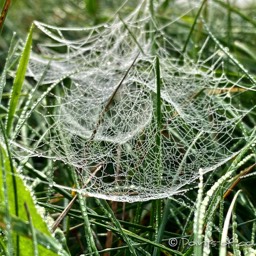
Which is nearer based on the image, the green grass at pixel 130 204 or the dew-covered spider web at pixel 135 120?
the green grass at pixel 130 204

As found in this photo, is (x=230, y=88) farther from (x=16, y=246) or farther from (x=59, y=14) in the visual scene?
(x=59, y=14)

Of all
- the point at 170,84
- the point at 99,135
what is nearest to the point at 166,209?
the point at 99,135

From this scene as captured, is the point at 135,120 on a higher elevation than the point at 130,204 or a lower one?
higher

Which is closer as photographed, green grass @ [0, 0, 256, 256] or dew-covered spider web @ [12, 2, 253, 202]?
green grass @ [0, 0, 256, 256]

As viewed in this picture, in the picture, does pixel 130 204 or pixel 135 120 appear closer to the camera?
pixel 130 204
